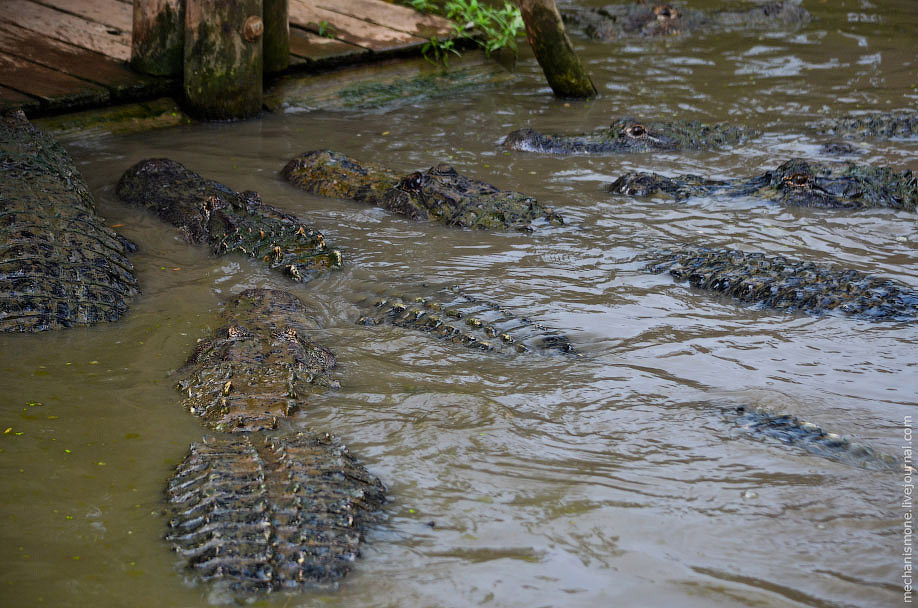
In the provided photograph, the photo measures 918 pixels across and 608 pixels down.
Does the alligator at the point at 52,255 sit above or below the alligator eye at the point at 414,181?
below

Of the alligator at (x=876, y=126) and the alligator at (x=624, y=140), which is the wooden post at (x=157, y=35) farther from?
the alligator at (x=876, y=126)

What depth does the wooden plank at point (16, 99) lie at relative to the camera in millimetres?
6379

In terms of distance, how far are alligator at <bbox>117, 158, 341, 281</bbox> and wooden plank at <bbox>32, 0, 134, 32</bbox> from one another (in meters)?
2.85

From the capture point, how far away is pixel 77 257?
427 centimetres

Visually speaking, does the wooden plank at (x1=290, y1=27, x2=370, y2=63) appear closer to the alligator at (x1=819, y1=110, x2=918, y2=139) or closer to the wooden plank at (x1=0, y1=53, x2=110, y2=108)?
the wooden plank at (x1=0, y1=53, x2=110, y2=108)

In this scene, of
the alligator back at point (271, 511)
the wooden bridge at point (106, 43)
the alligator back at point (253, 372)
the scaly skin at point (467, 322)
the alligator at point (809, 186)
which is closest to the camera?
the alligator back at point (271, 511)

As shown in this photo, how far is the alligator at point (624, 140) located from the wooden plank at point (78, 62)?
322cm

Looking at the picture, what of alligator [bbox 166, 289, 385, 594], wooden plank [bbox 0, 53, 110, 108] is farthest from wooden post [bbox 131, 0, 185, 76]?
alligator [bbox 166, 289, 385, 594]

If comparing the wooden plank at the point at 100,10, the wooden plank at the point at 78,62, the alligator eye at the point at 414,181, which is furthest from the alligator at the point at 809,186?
the wooden plank at the point at 100,10

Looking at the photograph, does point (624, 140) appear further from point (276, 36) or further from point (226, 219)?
point (226, 219)

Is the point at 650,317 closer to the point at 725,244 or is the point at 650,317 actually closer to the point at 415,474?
the point at 725,244

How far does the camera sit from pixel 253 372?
3381 millimetres

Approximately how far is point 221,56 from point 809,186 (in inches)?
189

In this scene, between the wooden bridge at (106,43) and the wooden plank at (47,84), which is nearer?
the wooden plank at (47,84)
